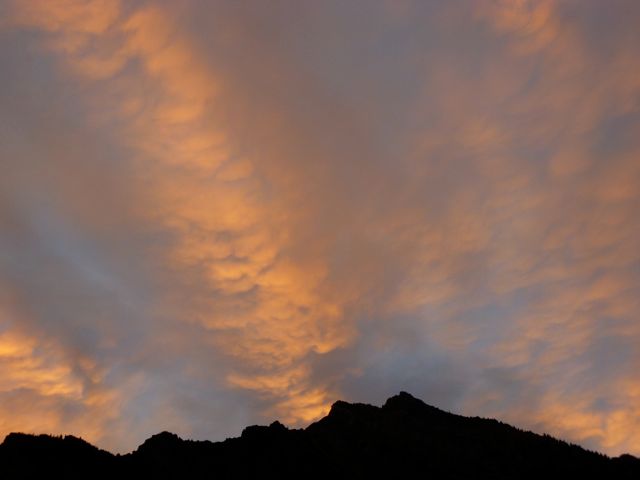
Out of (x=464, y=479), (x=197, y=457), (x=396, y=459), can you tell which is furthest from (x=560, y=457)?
(x=197, y=457)

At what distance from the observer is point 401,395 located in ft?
297

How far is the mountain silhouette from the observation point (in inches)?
2495

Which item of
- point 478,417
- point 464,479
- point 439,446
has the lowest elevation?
point 464,479

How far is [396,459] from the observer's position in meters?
73.2

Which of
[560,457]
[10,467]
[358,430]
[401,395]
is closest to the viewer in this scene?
[10,467]

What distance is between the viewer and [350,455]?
3056 inches

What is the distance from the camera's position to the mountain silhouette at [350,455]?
208 feet

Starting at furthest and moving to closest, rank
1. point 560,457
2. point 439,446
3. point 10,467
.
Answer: point 439,446, point 560,457, point 10,467

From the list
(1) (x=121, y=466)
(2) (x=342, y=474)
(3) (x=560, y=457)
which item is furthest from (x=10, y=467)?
(3) (x=560, y=457)

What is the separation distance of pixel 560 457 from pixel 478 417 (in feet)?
53.7

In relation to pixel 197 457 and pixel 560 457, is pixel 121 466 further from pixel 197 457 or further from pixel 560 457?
pixel 560 457

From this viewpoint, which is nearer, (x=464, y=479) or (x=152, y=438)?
(x=464, y=479)

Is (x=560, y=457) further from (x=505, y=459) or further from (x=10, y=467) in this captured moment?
(x=10, y=467)

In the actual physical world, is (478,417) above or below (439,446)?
above
